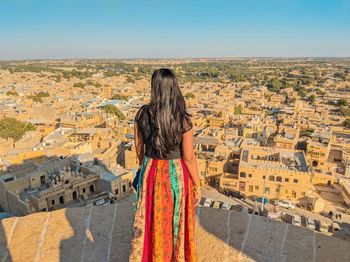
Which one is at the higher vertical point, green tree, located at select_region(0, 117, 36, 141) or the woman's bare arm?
the woman's bare arm

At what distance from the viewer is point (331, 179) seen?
15695 millimetres

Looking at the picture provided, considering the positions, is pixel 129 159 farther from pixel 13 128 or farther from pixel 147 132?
pixel 147 132

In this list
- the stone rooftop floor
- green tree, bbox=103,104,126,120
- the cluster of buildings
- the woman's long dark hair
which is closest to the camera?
the woman's long dark hair

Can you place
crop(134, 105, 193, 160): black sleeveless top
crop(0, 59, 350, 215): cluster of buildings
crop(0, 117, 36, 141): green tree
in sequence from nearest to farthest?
crop(134, 105, 193, 160): black sleeveless top, crop(0, 59, 350, 215): cluster of buildings, crop(0, 117, 36, 141): green tree

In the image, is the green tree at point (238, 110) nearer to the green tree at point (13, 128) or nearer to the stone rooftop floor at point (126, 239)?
the green tree at point (13, 128)

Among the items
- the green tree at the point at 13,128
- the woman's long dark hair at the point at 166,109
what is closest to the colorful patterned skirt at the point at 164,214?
the woman's long dark hair at the point at 166,109

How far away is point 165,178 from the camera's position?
274cm

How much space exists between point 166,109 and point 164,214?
97cm

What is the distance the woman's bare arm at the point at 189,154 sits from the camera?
2.55m

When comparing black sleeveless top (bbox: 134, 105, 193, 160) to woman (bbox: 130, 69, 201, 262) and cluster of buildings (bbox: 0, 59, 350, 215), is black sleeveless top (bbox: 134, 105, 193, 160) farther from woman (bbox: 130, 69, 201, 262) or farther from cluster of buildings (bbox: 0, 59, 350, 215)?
cluster of buildings (bbox: 0, 59, 350, 215)

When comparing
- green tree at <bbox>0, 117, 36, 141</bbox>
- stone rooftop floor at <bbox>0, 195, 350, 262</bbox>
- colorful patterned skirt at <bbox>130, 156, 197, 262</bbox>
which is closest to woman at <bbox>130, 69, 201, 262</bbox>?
colorful patterned skirt at <bbox>130, 156, 197, 262</bbox>

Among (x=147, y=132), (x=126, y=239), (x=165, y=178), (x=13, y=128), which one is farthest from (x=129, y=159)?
(x=147, y=132)

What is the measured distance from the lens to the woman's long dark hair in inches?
97.7

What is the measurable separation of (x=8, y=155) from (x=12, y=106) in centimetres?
1811
